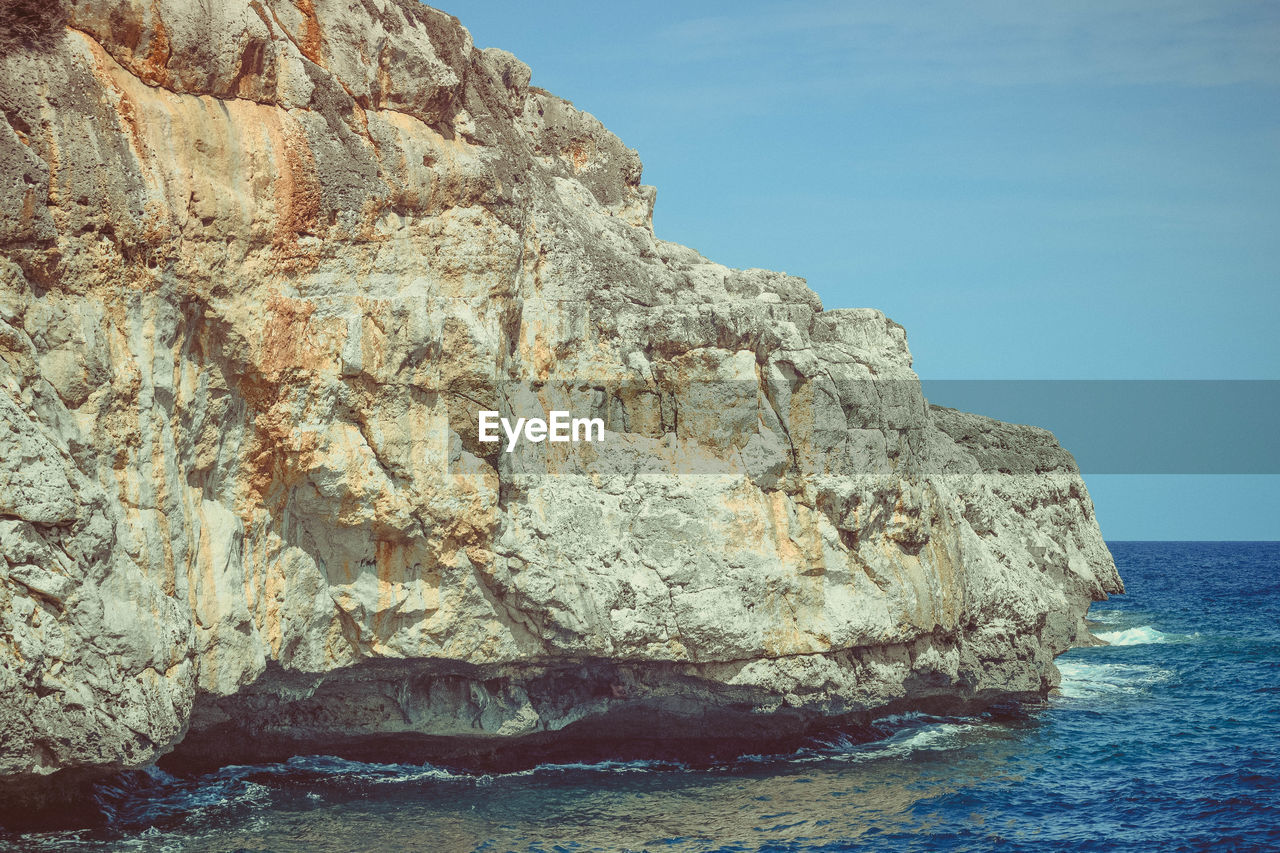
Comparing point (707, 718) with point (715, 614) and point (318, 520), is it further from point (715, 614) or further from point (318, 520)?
point (318, 520)

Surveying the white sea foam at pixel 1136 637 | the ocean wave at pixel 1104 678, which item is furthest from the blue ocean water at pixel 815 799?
the white sea foam at pixel 1136 637

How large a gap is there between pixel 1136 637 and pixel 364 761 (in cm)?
3865

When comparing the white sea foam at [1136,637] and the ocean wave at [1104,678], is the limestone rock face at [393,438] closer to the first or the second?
the ocean wave at [1104,678]

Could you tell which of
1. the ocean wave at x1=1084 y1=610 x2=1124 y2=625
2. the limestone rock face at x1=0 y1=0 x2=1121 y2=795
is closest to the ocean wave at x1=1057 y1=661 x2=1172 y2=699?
the limestone rock face at x1=0 y1=0 x2=1121 y2=795

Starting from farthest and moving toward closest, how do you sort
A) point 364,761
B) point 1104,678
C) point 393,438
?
1. point 1104,678
2. point 364,761
3. point 393,438

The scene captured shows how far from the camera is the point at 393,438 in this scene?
2089 cm

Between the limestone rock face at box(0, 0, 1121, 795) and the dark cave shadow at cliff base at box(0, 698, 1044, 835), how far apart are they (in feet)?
0.99

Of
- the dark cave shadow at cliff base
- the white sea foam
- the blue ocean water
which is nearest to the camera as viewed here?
the dark cave shadow at cliff base

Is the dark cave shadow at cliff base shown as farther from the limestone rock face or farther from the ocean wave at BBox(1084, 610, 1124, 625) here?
the ocean wave at BBox(1084, 610, 1124, 625)

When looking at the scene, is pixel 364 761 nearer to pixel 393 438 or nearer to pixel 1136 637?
pixel 393 438

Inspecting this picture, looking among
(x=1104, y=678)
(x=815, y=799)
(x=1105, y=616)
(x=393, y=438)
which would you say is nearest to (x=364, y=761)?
(x=393, y=438)

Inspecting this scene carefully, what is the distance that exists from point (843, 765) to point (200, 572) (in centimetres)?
1419

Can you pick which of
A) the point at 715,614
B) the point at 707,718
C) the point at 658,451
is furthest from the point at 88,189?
the point at 707,718

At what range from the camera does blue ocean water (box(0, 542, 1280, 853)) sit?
19969 millimetres
